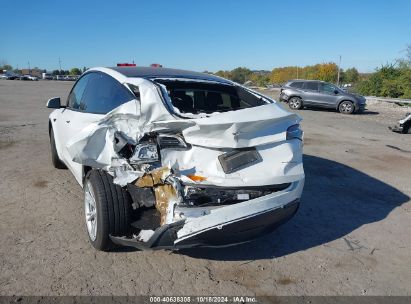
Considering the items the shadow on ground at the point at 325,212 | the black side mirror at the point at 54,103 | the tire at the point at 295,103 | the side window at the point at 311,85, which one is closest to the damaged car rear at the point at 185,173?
the shadow on ground at the point at 325,212

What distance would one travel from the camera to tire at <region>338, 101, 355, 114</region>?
1956cm

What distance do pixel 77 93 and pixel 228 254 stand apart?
307 cm

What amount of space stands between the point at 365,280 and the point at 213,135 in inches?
72.4

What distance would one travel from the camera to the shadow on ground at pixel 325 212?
12.2ft

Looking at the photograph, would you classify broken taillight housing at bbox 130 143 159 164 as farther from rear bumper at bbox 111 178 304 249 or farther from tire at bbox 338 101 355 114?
tire at bbox 338 101 355 114

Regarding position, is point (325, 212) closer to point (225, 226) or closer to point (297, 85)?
point (225, 226)

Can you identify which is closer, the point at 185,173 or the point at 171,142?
the point at 185,173

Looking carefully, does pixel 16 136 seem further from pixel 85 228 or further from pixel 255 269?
pixel 255 269

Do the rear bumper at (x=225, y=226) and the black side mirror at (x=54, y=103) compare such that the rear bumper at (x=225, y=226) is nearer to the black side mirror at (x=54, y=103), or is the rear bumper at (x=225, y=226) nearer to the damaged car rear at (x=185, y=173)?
the damaged car rear at (x=185, y=173)

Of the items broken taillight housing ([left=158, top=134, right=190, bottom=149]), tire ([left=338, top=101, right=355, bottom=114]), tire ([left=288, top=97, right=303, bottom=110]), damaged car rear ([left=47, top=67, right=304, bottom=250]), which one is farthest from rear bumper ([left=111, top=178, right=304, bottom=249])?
tire ([left=288, top=97, right=303, bottom=110])

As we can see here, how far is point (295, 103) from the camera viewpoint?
20531 millimetres

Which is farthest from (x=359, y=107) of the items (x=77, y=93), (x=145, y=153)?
(x=145, y=153)

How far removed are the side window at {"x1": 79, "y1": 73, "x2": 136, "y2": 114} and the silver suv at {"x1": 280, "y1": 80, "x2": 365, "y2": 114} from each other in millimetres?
16955

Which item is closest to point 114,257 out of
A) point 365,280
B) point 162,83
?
point 162,83
